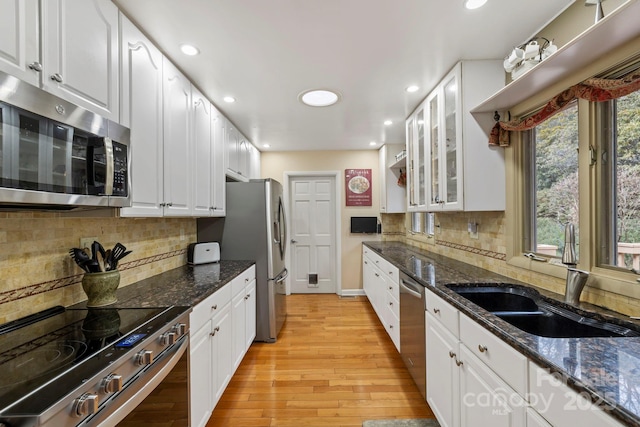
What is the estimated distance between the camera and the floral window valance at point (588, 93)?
1125mm

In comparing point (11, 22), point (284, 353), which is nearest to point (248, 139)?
point (284, 353)

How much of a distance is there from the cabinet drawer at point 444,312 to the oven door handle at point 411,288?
125 mm

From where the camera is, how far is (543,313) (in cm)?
143

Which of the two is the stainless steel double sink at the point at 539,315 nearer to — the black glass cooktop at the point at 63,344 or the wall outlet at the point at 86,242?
the black glass cooktop at the point at 63,344

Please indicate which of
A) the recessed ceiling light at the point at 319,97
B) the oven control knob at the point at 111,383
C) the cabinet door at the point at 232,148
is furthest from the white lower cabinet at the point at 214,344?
the recessed ceiling light at the point at 319,97

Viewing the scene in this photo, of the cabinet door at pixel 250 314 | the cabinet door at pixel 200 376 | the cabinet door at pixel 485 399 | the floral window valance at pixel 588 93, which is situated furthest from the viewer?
the cabinet door at pixel 250 314

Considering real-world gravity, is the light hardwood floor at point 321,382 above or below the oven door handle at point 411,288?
below

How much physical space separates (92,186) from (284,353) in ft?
7.27

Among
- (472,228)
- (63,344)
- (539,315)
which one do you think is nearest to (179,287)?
(63,344)

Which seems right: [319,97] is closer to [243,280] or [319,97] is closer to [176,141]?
[176,141]

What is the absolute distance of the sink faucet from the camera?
1.32 m

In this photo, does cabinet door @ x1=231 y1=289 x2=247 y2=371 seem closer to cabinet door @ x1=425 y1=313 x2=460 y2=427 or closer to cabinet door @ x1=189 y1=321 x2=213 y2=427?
cabinet door @ x1=189 y1=321 x2=213 y2=427

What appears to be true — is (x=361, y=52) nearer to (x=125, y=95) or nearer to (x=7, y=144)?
(x=125, y=95)

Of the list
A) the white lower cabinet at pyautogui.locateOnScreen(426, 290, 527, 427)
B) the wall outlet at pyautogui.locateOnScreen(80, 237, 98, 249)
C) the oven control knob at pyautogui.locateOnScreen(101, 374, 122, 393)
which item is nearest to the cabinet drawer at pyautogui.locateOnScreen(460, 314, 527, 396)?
the white lower cabinet at pyautogui.locateOnScreen(426, 290, 527, 427)
